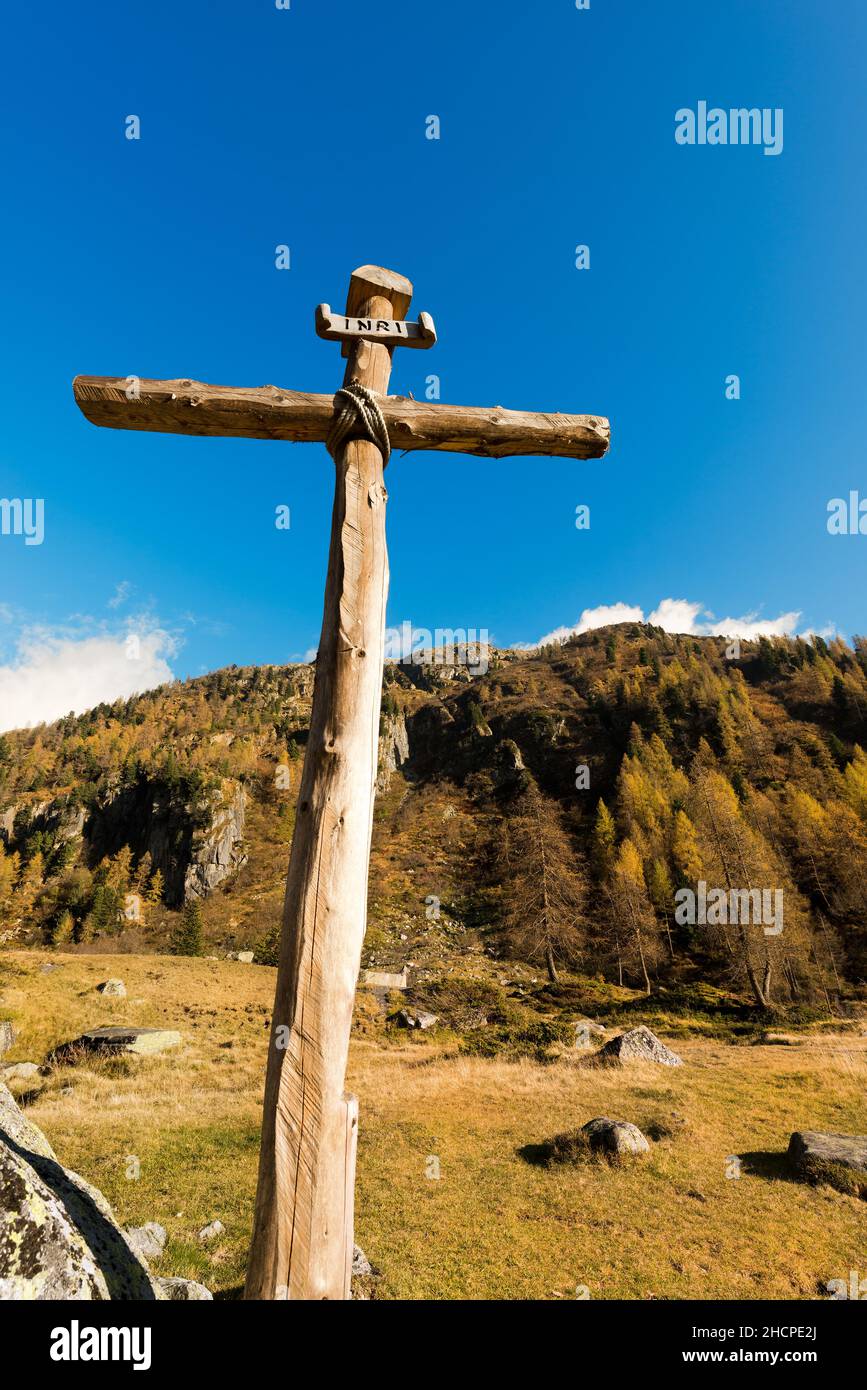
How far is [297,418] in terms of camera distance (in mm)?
3617

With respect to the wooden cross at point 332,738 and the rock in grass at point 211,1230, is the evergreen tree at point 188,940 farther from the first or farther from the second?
the wooden cross at point 332,738

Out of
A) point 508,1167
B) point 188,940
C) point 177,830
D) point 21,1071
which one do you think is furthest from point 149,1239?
point 177,830

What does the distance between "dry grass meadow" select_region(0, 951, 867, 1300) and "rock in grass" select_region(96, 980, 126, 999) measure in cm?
484

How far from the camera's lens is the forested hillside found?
154 ft

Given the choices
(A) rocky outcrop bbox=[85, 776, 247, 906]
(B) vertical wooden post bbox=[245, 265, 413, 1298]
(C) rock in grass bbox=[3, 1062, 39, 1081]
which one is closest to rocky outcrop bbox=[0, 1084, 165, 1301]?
(B) vertical wooden post bbox=[245, 265, 413, 1298]

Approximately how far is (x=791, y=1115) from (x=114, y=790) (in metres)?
130

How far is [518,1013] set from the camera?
118 feet

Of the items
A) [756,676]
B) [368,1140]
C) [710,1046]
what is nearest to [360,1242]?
[368,1140]

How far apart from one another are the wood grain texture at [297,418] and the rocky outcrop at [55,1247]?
3.98 metres
